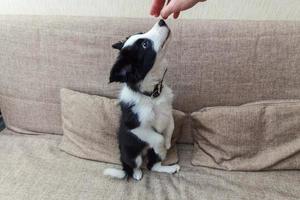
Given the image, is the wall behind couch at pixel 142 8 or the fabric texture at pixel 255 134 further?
the wall behind couch at pixel 142 8

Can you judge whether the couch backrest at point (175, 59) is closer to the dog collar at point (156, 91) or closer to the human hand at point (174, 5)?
the dog collar at point (156, 91)

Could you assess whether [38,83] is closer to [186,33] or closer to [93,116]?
Answer: [93,116]

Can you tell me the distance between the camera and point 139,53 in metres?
1.17

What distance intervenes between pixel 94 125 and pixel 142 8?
59 centimetres

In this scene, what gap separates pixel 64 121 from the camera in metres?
1.56

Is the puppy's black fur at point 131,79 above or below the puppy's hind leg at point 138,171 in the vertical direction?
above

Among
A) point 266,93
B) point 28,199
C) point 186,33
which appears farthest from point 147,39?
point 28,199

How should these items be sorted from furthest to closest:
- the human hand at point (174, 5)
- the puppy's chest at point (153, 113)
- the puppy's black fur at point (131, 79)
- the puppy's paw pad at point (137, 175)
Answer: the puppy's paw pad at point (137, 175)
the puppy's chest at point (153, 113)
the puppy's black fur at point (131, 79)
the human hand at point (174, 5)

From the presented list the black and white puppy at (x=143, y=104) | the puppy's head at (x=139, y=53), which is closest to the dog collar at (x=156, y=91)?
the black and white puppy at (x=143, y=104)

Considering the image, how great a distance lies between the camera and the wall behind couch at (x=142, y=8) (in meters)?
1.49

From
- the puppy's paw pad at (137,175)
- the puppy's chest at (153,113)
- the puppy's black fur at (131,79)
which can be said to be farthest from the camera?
the puppy's paw pad at (137,175)

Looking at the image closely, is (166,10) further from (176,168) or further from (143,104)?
(176,168)

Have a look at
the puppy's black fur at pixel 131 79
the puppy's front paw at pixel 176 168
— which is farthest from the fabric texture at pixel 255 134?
the puppy's black fur at pixel 131 79

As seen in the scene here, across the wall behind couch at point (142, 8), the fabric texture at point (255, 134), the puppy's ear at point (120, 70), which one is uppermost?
the wall behind couch at point (142, 8)
